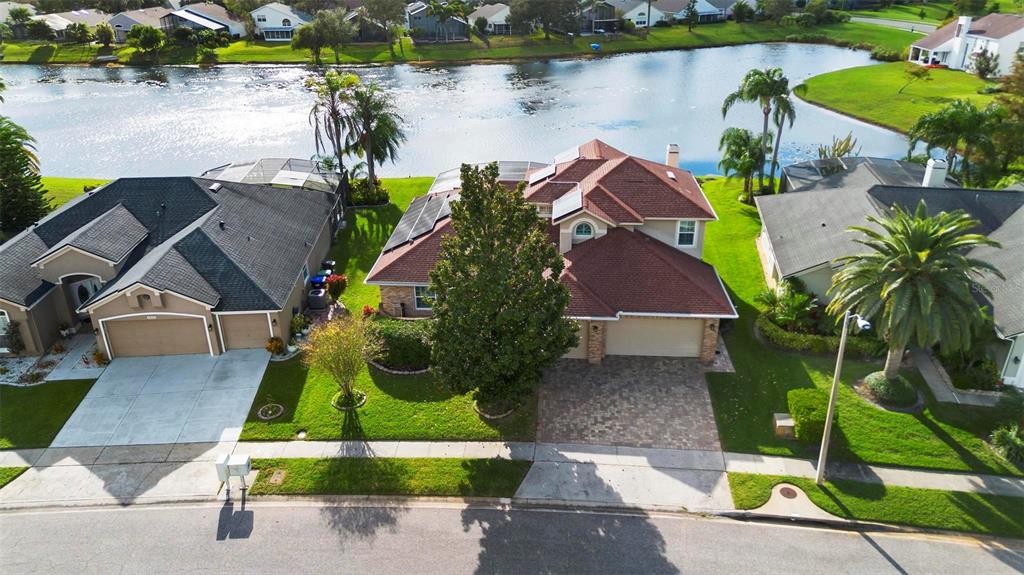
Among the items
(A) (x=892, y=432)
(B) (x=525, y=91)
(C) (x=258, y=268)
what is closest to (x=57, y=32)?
(B) (x=525, y=91)

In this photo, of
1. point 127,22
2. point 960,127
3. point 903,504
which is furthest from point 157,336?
point 127,22

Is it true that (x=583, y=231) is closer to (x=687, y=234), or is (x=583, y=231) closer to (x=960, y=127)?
(x=687, y=234)

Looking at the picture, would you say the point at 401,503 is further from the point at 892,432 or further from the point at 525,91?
the point at 525,91

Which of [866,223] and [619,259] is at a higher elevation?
[866,223]

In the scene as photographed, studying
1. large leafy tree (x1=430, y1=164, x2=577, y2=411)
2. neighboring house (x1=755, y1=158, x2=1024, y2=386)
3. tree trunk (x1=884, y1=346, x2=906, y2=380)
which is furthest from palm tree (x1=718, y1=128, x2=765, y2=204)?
large leafy tree (x1=430, y1=164, x2=577, y2=411)

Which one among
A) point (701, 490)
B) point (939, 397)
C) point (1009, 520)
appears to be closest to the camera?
point (1009, 520)
